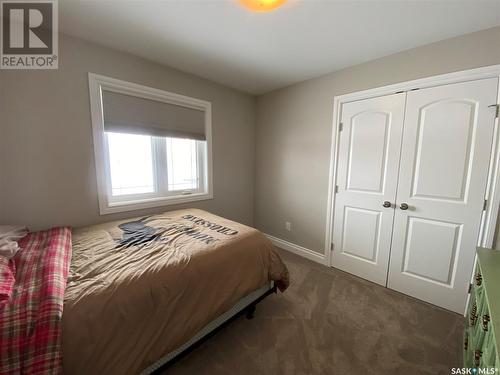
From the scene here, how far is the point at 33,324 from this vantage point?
788mm

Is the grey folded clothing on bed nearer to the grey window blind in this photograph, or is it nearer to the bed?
the bed

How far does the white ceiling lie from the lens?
1.38 meters

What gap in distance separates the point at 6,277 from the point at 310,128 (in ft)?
9.27

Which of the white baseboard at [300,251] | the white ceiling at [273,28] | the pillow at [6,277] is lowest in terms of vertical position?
the white baseboard at [300,251]

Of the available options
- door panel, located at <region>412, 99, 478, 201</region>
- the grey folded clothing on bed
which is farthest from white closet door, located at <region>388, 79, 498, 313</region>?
the grey folded clothing on bed

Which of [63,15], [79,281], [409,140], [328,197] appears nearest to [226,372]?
[79,281]

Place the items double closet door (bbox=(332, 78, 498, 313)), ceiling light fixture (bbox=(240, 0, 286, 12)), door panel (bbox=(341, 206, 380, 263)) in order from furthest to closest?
1. door panel (bbox=(341, 206, 380, 263))
2. double closet door (bbox=(332, 78, 498, 313))
3. ceiling light fixture (bbox=(240, 0, 286, 12))

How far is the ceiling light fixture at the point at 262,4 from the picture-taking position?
4.12 feet

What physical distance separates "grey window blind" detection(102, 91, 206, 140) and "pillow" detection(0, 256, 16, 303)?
1303mm

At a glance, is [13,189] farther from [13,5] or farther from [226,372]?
[226,372]

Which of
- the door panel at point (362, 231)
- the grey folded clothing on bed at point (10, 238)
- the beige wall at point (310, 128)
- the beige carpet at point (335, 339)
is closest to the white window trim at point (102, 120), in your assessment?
the grey folded clothing on bed at point (10, 238)

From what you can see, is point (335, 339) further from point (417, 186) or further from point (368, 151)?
point (368, 151)

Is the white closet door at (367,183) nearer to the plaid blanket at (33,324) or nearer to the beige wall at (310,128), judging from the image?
the beige wall at (310,128)

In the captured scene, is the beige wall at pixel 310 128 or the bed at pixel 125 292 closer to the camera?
the bed at pixel 125 292
